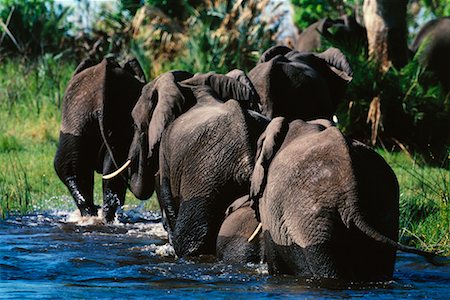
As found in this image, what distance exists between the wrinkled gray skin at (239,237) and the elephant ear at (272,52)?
390 centimetres

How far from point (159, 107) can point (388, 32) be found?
8.12 meters

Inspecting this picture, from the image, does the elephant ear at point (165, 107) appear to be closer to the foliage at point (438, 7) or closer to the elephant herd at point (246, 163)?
the elephant herd at point (246, 163)

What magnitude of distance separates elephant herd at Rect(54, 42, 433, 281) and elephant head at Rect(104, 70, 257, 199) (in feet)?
0.04

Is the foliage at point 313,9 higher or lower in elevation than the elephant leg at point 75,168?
lower

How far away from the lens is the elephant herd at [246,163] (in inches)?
273

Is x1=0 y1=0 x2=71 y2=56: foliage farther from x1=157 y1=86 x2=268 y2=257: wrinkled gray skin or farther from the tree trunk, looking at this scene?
x1=157 y1=86 x2=268 y2=257: wrinkled gray skin

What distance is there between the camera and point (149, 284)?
7707mm

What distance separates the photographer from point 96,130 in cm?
1152

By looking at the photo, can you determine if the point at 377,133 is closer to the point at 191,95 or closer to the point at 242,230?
the point at 191,95

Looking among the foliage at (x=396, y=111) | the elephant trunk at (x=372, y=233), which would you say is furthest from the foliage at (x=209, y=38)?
the elephant trunk at (x=372, y=233)

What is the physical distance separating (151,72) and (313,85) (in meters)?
9.42

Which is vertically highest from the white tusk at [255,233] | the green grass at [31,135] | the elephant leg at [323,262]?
the elephant leg at [323,262]

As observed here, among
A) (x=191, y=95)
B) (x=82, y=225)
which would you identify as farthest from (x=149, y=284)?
(x=82, y=225)

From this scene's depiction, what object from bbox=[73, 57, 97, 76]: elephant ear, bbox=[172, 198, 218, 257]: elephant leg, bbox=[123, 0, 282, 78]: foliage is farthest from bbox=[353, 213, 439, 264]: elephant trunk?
bbox=[123, 0, 282, 78]: foliage
